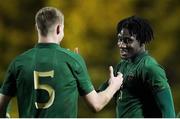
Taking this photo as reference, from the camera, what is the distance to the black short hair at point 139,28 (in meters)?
6.91

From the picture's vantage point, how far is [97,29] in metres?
12.9

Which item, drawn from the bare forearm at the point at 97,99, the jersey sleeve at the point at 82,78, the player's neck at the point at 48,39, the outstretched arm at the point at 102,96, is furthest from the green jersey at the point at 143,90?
the player's neck at the point at 48,39

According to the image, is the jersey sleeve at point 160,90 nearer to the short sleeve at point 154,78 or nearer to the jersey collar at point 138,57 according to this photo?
the short sleeve at point 154,78

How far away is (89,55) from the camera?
1262 centimetres

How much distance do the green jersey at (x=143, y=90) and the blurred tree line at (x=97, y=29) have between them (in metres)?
5.41

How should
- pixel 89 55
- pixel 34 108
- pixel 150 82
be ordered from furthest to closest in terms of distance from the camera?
pixel 89 55
pixel 150 82
pixel 34 108

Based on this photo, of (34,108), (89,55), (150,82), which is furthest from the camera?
(89,55)

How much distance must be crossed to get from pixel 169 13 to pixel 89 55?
1145 mm

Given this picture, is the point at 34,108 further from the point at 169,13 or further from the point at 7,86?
the point at 169,13

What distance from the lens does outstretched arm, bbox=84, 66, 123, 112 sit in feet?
20.2

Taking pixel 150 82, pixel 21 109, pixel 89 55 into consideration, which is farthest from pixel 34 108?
pixel 89 55

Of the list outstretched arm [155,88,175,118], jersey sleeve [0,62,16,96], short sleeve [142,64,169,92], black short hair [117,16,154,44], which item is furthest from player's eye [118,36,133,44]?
jersey sleeve [0,62,16,96]

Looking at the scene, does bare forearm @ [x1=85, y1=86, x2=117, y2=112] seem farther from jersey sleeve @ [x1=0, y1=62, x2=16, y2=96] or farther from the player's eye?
the player's eye

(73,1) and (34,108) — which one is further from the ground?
(73,1)
